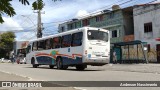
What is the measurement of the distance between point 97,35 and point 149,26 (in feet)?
57.5

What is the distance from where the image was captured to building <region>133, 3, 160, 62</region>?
122 ft

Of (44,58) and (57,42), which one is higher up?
(57,42)

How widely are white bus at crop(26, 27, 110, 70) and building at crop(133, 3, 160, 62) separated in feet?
49.4

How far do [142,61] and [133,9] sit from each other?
1042 cm

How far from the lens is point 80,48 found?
2258cm

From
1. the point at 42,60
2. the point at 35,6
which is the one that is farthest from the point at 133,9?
the point at 35,6

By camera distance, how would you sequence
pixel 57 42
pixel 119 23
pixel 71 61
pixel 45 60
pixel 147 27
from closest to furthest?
pixel 71 61 → pixel 57 42 → pixel 45 60 → pixel 147 27 → pixel 119 23

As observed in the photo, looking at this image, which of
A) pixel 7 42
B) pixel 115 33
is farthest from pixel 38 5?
pixel 7 42

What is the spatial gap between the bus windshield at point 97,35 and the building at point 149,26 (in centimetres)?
1566

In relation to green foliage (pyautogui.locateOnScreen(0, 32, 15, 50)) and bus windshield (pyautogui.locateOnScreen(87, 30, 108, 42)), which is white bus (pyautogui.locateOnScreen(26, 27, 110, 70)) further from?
green foliage (pyautogui.locateOnScreen(0, 32, 15, 50))

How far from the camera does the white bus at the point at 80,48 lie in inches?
875

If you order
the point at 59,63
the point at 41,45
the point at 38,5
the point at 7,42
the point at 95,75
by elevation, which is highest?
the point at 7,42

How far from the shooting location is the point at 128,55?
36.1 meters

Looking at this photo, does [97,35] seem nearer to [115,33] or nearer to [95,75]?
[95,75]
